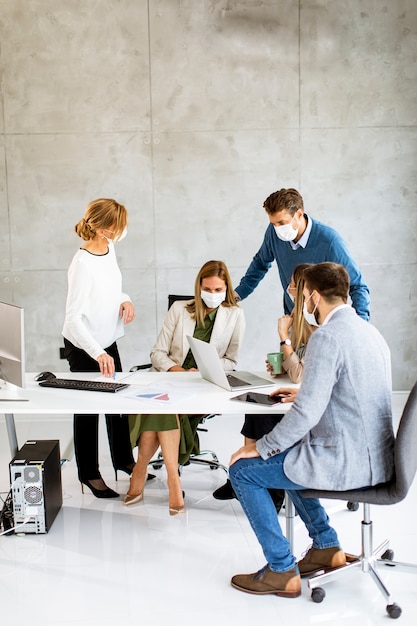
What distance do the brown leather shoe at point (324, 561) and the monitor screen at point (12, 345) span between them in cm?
155

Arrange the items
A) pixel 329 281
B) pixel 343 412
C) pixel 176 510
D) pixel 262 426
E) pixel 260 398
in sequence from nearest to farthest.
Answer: pixel 343 412
pixel 329 281
pixel 260 398
pixel 262 426
pixel 176 510

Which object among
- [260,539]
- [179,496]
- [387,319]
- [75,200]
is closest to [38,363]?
[75,200]

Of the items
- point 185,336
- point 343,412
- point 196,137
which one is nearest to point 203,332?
point 185,336

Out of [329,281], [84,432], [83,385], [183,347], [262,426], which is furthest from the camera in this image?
[183,347]

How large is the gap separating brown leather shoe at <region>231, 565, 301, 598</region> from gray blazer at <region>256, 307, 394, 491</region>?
477 millimetres

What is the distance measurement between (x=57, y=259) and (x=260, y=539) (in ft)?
11.8

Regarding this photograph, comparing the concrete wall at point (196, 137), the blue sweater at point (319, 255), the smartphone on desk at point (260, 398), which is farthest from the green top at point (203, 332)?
the concrete wall at point (196, 137)

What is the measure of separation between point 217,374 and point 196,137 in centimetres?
285

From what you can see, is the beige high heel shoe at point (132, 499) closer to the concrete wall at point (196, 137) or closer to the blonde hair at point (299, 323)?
the blonde hair at point (299, 323)

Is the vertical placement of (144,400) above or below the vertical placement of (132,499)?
above

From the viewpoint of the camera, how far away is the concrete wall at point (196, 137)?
Answer: 572 centimetres

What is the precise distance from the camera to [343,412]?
2.68 meters

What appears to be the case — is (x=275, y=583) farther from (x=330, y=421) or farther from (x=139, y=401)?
(x=139, y=401)

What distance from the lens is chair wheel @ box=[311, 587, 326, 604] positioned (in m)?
2.87
